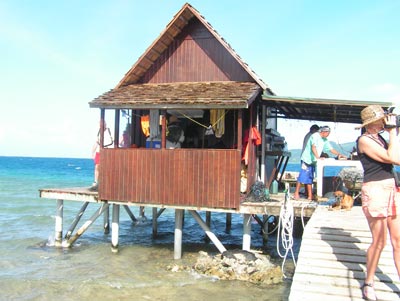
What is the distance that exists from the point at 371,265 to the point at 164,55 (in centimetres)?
978

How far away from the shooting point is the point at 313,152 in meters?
11.0

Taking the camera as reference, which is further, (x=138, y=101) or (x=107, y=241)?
(x=107, y=241)

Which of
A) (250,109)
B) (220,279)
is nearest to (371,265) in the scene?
(220,279)

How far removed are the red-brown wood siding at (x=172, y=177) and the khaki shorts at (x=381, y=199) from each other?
17.1 ft

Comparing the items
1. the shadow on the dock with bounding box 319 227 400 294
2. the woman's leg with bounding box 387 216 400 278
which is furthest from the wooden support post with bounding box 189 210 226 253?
the woman's leg with bounding box 387 216 400 278

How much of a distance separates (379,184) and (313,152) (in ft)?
18.7

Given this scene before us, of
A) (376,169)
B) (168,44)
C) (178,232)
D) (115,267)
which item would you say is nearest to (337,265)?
(376,169)

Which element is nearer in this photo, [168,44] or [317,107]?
[317,107]

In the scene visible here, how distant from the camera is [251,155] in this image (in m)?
11.9

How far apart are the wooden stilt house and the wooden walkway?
10.4 feet

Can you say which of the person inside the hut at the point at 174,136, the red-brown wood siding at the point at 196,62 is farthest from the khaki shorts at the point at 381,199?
the red-brown wood siding at the point at 196,62

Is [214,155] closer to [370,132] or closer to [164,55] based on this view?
[164,55]

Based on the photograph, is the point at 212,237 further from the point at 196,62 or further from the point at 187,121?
the point at 196,62

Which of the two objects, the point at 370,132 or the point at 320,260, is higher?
the point at 370,132
